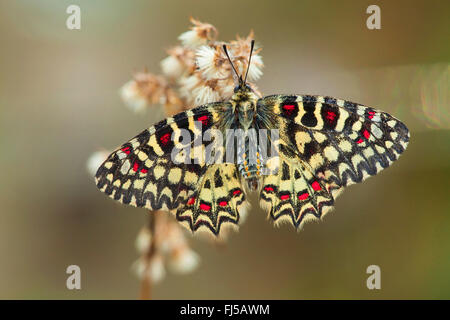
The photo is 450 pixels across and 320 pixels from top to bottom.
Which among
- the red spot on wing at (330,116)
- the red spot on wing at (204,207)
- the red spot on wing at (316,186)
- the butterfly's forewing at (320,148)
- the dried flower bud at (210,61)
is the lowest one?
the red spot on wing at (204,207)

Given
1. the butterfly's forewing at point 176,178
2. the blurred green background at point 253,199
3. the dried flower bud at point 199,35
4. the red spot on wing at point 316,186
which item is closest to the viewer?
the butterfly's forewing at point 176,178

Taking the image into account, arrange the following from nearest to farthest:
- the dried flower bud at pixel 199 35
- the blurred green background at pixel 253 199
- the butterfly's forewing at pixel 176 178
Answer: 1. the butterfly's forewing at pixel 176 178
2. the dried flower bud at pixel 199 35
3. the blurred green background at pixel 253 199

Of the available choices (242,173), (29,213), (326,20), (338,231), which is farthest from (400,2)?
(29,213)

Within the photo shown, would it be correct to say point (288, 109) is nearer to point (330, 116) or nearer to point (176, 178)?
point (330, 116)

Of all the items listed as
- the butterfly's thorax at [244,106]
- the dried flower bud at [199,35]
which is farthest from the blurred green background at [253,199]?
the butterfly's thorax at [244,106]

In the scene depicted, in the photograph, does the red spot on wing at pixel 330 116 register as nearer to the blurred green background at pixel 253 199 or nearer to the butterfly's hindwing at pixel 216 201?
the butterfly's hindwing at pixel 216 201

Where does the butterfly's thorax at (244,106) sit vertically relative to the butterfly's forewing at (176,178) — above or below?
above

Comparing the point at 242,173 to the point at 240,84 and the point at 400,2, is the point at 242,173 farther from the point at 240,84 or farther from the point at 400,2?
the point at 400,2
